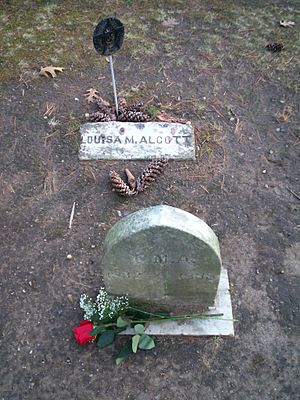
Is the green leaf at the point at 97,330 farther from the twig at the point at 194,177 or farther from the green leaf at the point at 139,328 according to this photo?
the twig at the point at 194,177

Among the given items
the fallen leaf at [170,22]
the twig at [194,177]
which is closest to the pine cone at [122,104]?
the twig at [194,177]

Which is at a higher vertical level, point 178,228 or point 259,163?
point 178,228

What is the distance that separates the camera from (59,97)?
5.18 m

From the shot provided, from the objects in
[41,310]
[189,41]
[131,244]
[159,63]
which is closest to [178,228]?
[131,244]

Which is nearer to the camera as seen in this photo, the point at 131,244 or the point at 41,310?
the point at 131,244

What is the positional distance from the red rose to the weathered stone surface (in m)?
1.77

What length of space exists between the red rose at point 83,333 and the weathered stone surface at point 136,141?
1771 millimetres

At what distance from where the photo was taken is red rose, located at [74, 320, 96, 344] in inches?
128

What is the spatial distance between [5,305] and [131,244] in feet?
4.06

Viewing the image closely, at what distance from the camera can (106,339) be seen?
330 centimetres

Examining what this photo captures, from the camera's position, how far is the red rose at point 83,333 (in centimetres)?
325

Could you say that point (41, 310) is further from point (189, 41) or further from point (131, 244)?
point (189, 41)

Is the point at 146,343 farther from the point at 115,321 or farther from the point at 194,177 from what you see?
the point at 194,177

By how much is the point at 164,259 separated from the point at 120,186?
1.31m
